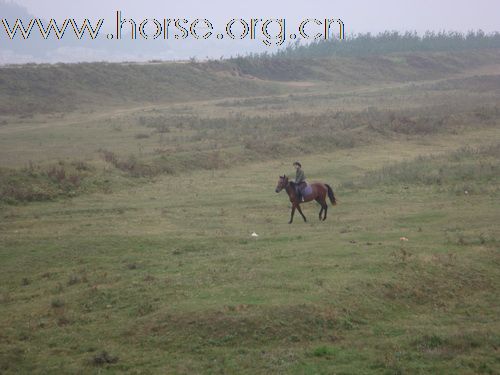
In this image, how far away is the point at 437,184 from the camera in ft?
82.9

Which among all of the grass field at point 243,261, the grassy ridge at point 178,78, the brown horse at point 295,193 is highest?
the grassy ridge at point 178,78

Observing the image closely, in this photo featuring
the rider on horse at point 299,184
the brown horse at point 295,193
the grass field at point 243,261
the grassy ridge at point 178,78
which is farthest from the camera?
the grassy ridge at point 178,78

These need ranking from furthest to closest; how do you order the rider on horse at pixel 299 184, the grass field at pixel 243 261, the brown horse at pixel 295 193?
the brown horse at pixel 295 193, the rider on horse at pixel 299 184, the grass field at pixel 243 261

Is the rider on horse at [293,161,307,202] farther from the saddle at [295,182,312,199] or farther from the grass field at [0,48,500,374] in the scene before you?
the grass field at [0,48,500,374]

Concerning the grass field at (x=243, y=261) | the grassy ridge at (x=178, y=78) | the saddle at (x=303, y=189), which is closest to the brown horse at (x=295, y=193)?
the saddle at (x=303, y=189)

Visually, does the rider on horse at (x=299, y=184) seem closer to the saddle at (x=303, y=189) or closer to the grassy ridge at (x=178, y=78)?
the saddle at (x=303, y=189)

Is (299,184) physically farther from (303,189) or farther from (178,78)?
(178,78)

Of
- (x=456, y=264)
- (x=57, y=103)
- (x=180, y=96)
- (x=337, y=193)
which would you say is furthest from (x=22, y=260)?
(x=180, y=96)

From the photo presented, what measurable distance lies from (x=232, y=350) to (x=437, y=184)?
58.1ft

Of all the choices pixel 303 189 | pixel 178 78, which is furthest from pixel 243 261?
pixel 178 78

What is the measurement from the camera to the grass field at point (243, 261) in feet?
32.6

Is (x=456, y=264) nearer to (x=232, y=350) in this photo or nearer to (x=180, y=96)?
(x=232, y=350)

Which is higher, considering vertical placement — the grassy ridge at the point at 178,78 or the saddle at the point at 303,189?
the grassy ridge at the point at 178,78

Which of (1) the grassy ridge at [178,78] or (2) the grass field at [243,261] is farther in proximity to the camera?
(1) the grassy ridge at [178,78]
